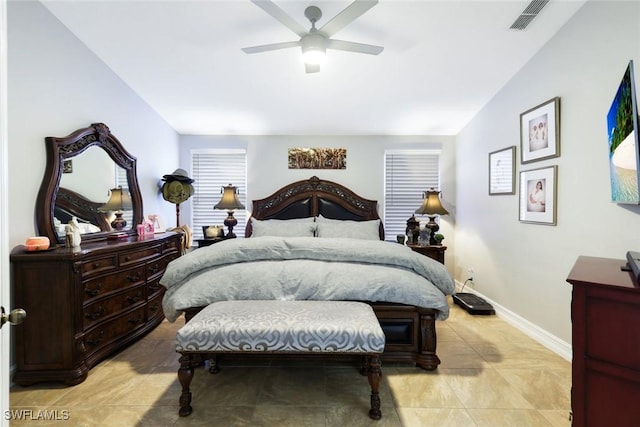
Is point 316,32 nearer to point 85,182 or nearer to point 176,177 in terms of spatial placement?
point 85,182

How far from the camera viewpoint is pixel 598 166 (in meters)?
2.15

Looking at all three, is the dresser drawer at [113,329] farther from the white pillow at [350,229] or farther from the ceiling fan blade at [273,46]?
the ceiling fan blade at [273,46]

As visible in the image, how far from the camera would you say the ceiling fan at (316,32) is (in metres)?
1.85

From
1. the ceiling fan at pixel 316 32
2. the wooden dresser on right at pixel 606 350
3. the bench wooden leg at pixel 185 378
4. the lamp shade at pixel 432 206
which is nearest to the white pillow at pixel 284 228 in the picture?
the lamp shade at pixel 432 206

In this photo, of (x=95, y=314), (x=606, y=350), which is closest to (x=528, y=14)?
(x=606, y=350)

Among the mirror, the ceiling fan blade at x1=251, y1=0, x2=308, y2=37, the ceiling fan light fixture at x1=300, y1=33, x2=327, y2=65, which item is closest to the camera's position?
the ceiling fan blade at x1=251, y1=0, x2=308, y2=37

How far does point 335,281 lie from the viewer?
2.12 m

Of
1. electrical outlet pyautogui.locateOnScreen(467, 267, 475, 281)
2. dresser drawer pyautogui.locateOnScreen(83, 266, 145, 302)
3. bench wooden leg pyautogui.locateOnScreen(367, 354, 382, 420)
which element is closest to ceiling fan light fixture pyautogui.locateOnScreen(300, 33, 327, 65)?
bench wooden leg pyautogui.locateOnScreen(367, 354, 382, 420)

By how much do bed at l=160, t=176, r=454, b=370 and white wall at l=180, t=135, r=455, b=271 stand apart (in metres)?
2.15

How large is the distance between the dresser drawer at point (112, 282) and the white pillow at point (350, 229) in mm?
2027

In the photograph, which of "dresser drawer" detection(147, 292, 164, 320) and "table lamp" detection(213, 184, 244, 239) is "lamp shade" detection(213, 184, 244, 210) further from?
"dresser drawer" detection(147, 292, 164, 320)

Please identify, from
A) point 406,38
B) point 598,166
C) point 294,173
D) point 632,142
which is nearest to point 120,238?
point 294,173

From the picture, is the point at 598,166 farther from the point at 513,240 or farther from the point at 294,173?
the point at 294,173

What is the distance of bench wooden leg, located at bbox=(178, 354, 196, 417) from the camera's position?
5.59ft
